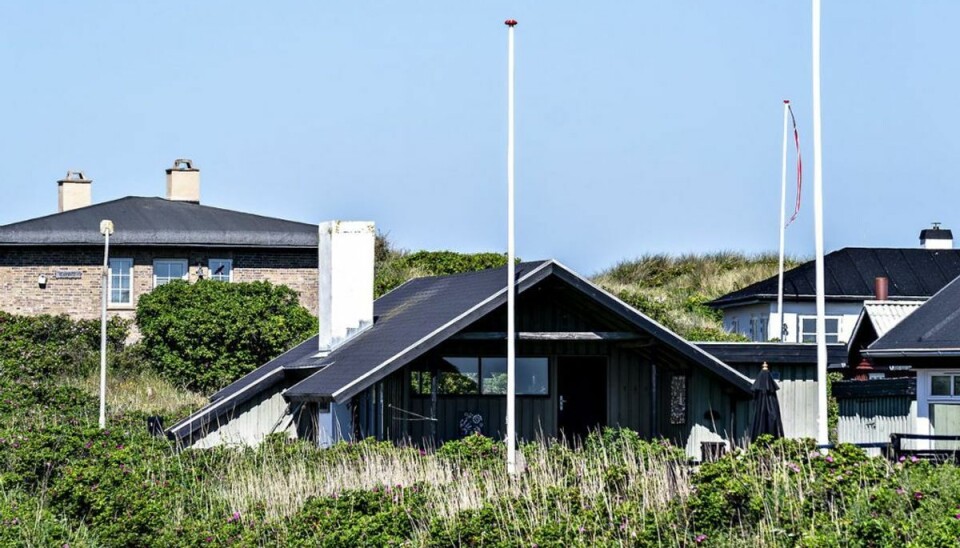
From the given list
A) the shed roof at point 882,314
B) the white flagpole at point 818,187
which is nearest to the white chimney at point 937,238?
the shed roof at point 882,314

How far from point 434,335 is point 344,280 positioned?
4.03 metres

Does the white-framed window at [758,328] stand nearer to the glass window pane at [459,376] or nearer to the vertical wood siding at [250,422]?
the glass window pane at [459,376]

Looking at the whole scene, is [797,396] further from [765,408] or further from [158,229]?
[158,229]

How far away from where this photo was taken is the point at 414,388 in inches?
1123

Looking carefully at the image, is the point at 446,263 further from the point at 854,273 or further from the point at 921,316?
the point at 921,316

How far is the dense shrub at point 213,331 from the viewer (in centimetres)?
3975

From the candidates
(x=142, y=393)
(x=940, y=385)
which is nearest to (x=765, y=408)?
(x=940, y=385)

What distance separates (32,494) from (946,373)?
14.6 meters

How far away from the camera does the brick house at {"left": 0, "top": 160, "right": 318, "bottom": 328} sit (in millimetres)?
42000

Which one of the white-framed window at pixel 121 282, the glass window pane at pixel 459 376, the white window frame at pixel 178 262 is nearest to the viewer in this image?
the glass window pane at pixel 459 376

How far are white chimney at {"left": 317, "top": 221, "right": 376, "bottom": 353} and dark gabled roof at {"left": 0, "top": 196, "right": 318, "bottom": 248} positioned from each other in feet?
42.8

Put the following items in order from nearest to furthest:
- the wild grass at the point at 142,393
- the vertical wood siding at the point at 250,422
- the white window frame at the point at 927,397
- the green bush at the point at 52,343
A: the white window frame at the point at 927,397 → the vertical wood siding at the point at 250,422 → the wild grass at the point at 142,393 → the green bush at the point at 52,343

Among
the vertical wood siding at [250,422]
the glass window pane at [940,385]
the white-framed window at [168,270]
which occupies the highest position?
the white-framed window at [168,270]

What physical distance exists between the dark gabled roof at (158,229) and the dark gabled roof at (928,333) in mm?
18430
